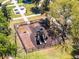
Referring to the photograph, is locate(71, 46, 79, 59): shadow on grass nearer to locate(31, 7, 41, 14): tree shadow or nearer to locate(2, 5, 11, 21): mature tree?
locate(2, 5, 11, 21): mature tree

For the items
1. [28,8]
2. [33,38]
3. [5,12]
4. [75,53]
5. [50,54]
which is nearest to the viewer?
[75,53]

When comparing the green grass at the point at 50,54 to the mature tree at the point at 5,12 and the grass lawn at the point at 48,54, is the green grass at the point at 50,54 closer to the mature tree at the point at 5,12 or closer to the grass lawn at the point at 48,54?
the grass lawn at the point at 48,54

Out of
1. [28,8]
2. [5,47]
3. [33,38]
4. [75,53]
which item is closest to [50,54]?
[75,53]

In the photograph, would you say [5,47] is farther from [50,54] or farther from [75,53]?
[75,53]

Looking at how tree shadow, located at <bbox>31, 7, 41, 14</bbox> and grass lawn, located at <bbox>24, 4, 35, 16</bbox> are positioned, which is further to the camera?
tree shadow, located at <bbox>31, 7, 41, 14</bbox>

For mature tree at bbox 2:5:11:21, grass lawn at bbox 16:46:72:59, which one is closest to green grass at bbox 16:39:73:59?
grass lawn at bbox 16:46:72:59

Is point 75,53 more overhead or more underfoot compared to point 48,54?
more underfoot

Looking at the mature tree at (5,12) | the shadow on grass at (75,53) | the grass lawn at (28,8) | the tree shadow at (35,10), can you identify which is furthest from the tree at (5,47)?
the tree shadow at (35,10)

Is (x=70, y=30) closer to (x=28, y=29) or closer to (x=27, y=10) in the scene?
(x=28, y=29)

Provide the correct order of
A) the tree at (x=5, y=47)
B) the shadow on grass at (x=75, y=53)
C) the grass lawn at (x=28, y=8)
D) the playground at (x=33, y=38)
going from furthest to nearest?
the grass lawn at (x=28, y=8) → the playground at (x=33, y=38) → the shadow on grass at (x=75, y=53) → the tree at (x=5, y=47)

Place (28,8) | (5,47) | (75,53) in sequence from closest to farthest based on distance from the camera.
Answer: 1. (5,47)
2. (75,53)
3. (28,8)

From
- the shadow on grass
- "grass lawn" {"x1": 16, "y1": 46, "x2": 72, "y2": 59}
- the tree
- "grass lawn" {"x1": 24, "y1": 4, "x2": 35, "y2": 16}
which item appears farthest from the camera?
"grass lawn" {"x1": 24, "y1": 4, "x2": 35, "y2": 16}
